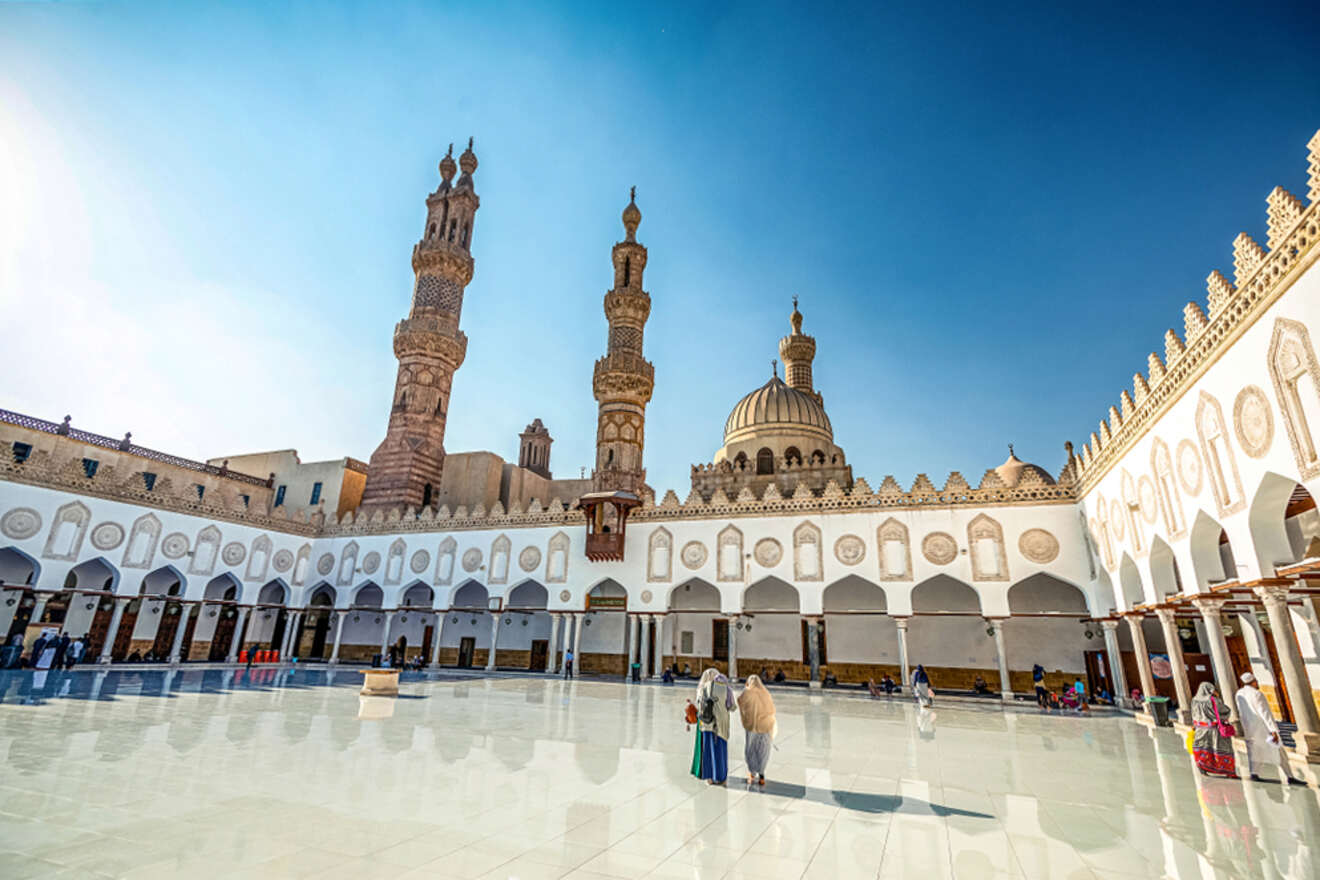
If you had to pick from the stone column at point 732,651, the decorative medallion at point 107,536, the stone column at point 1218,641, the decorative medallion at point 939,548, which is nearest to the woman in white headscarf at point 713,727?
the stone column at point 1218,641

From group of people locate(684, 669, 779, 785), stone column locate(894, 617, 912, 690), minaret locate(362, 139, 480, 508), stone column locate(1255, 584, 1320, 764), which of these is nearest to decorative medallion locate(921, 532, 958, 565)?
stone column locate(894, 617, 912, 690)

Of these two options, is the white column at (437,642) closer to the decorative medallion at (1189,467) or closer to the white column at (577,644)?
the white column at (577,644)

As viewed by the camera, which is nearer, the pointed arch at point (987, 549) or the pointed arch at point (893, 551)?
the pointed arch at point (987, 549)

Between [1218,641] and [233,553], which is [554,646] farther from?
[1218,641]

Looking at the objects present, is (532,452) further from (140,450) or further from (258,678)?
(258,678)

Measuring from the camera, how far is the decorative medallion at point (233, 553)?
942 inches

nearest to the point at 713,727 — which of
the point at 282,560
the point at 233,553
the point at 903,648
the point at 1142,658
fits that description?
the point at 1142,658

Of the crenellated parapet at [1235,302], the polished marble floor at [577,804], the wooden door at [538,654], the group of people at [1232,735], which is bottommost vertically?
the polished marble floor at [577,804]

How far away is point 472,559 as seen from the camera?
80.9ft

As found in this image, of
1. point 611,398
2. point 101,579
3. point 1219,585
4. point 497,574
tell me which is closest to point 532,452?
point 611,398

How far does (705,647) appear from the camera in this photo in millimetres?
22812

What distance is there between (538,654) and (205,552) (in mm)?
12365

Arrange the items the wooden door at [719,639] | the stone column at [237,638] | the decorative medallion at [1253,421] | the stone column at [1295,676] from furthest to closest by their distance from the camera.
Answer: the stone column at [237,638]
the wooden door at [719,639]
the stone column at [1295,676]
the decorative medallion at [1253,421]

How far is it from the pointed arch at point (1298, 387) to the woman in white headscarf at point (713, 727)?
677 cm
